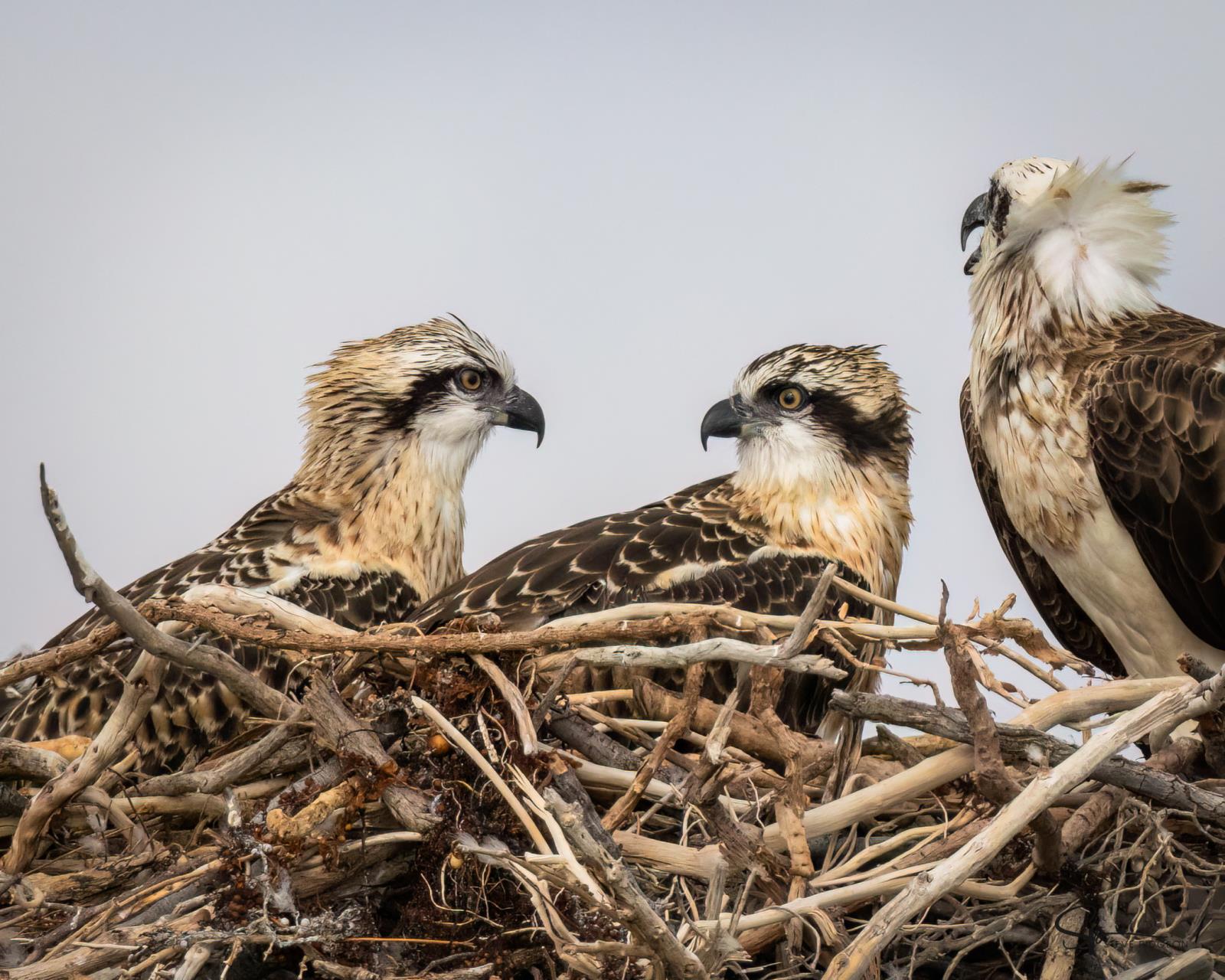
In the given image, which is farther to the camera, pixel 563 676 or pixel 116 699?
pixel 116 699

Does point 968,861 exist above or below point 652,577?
below

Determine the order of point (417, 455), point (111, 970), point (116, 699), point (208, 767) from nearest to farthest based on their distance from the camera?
1. point (111, 970)
2. point (208, 767)
3. point (116, 699)
4. point (417, 455)

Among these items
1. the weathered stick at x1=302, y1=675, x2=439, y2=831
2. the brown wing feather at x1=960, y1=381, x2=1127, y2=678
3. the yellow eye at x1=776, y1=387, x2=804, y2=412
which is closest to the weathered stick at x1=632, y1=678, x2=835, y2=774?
the weathered stick at x1=302, y1=675, x2=439, y2=831

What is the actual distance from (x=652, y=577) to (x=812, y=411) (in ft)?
3.57

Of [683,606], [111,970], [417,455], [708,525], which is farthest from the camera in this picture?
[417,455]

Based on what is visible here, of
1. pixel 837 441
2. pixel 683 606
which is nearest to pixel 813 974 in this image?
pixel 683 606

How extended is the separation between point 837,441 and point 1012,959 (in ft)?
6.87

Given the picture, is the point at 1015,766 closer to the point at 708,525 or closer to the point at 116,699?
the point at 708,525

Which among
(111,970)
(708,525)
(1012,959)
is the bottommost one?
(1012,959)

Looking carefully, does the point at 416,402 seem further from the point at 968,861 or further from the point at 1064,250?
the point at 968,861

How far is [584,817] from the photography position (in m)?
2.85

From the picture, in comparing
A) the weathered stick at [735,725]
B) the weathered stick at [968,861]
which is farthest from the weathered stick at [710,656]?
the weathered stick at [968,861]

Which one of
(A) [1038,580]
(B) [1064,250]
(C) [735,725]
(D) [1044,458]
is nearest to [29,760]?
(C) [735,725]

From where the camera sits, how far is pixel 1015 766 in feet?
11.6
